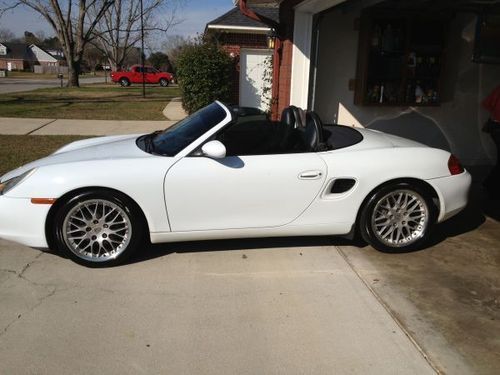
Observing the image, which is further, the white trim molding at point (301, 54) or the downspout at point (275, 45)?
the downspout at point (275, 45)

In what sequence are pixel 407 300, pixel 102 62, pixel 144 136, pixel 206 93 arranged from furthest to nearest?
pixel 102 62
pixel 206 93
pixel 144 136
pixel 407 300

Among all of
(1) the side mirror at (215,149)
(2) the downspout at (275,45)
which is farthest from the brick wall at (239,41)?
(1) the side mirror at (215,149)

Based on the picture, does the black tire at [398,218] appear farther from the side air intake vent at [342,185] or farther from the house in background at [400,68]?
the house in background at [400,68]

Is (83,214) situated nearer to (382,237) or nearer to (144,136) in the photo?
(144,136)

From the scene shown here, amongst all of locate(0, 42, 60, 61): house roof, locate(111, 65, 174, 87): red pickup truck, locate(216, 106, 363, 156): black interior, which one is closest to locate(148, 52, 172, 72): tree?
locate(111, 65, 174, 87): red pickup truck

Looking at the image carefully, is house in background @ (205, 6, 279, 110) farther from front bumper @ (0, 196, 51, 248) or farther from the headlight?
front bumper @ (0, 196, 51, 248)

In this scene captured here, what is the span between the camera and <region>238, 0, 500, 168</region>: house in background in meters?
7.40

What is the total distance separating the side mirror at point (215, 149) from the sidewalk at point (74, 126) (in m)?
7.88

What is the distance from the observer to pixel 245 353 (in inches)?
112

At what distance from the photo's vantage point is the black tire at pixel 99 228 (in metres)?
3.78

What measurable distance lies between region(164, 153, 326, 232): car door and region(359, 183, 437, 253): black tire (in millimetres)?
559

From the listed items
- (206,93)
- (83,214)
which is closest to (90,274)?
(83,214)

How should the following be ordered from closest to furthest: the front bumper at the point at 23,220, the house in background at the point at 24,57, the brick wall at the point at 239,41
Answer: the front bumper at the point at 23,220, the brick wall at the point at 239,41, the house in background at the point at 24,57

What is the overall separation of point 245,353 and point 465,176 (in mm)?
2820
